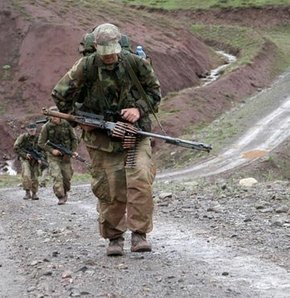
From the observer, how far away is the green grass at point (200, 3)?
74938 millimetres

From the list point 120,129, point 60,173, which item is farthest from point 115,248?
point 60,173

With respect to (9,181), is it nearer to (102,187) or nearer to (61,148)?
(61,148)

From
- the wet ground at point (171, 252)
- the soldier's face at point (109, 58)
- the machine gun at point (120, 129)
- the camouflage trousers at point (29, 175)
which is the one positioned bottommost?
the camouflage trousers at point (29, 175)

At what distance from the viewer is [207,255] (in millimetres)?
7469

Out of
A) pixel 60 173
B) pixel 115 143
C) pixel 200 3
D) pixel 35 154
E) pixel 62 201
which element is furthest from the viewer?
pixel 200 3

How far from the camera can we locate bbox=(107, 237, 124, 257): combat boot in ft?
24.5

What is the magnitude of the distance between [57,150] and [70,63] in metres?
32.4

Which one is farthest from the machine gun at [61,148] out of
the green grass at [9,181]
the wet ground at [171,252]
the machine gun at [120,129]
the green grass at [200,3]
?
the green grass at [200,3]

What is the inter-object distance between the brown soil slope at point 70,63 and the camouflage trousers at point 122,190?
103ft

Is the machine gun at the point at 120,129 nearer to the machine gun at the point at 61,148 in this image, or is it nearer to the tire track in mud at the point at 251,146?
the machine gun at the point at 61,148

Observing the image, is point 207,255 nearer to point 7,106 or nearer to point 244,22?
point 7,106

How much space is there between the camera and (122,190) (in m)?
7.48

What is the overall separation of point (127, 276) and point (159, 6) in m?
76.1

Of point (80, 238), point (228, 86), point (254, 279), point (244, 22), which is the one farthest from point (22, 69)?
point (254, 279)
